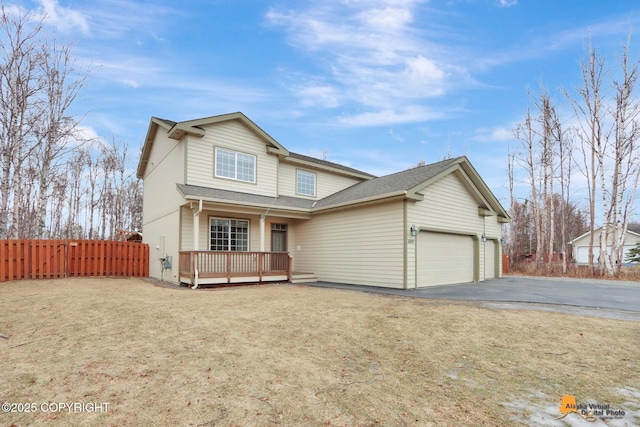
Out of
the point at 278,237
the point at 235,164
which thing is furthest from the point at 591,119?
the point at 235,164

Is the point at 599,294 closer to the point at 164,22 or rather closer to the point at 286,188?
the point at 286,188

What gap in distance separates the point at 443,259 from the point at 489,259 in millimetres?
4970

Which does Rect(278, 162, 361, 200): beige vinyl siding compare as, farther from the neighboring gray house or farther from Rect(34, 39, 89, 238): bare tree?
the neighboring gray house

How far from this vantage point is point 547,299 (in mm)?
8719

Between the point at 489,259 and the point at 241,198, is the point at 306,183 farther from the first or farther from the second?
the point at 489,259

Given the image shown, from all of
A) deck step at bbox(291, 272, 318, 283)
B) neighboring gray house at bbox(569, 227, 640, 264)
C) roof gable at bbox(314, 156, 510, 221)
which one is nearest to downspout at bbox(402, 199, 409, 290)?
roof gable at bbox(314, 156, 510, 221)

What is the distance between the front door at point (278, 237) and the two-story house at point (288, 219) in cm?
5

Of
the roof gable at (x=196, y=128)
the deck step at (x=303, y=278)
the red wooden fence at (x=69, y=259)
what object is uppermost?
the roof gable at (x=196, y=128)

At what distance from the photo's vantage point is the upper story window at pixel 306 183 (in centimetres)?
1628

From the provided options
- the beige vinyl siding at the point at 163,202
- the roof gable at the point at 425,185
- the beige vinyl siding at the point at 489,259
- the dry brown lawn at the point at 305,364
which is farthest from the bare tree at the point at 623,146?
the beige vinyl siding at the point at 163,202

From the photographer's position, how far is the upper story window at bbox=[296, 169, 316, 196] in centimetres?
1628

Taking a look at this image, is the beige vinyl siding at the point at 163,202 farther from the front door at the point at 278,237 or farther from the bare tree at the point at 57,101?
the front door at the point at 278,237

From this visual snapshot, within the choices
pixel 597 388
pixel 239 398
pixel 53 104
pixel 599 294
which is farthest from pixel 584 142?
pixel 53 104

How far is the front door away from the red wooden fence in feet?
19.6
